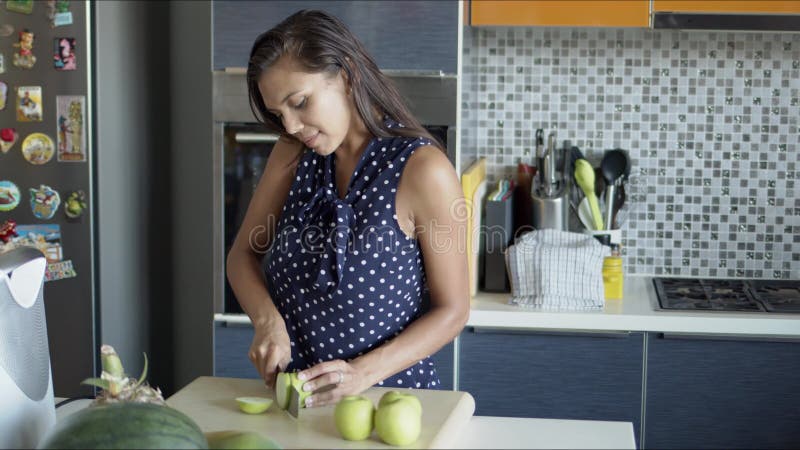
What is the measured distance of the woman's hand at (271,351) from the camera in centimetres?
167

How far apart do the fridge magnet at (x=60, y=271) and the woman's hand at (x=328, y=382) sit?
153cm

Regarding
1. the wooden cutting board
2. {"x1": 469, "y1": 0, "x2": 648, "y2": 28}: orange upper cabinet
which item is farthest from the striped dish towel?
the wooden cutting board

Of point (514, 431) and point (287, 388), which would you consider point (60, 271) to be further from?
point (514, 431)

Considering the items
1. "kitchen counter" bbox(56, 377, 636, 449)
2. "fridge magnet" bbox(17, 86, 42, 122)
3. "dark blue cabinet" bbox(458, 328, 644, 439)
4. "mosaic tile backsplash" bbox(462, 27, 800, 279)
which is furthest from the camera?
"mosaic tile backsplash" bbox(462, 27, 800, 279)

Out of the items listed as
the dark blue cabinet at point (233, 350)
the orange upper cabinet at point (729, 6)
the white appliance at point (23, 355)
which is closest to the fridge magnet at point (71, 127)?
the dark blue cabinet at point (233, 350)

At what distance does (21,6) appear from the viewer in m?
2.76

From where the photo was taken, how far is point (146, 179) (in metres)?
3.24

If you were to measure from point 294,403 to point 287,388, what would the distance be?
1.0 inches

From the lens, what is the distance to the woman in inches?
65.8

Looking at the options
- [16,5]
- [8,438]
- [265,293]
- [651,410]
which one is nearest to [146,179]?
[16,5]

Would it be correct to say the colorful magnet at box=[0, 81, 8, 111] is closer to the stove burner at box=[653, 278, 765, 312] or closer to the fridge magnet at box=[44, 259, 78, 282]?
the fridge magnet at box=[44, 259, 78, 282]

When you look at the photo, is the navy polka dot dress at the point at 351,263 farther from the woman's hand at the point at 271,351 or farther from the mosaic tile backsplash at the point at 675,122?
the mosaic tile backsplash at the point at 675,122

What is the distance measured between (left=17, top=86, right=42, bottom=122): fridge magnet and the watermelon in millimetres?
1811

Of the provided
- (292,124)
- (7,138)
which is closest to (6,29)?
(7,138)
